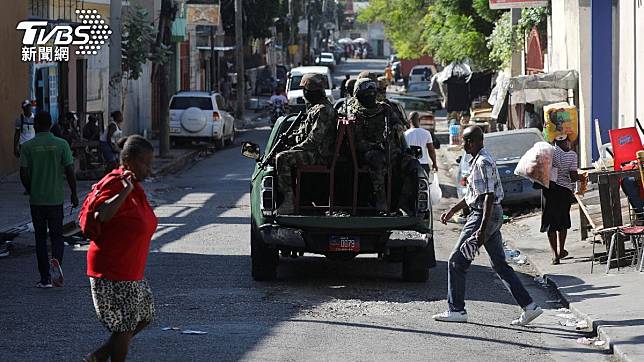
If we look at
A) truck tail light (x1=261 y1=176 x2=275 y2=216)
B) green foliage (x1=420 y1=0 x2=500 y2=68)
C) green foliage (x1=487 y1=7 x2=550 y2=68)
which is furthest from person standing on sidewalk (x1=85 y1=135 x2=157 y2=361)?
green foliage (x1=420 y1=0 x2=500 y2=68)

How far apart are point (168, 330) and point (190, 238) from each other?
7358 millimetres

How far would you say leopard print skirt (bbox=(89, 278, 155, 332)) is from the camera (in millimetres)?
7852

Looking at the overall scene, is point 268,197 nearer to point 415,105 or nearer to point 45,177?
point 45,177

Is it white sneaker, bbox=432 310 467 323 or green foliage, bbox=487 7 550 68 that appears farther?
green foliage, bbox=487 7 550 68

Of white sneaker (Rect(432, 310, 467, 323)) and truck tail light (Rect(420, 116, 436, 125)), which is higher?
truck tail light (Rect(420, 116, 436, 125))

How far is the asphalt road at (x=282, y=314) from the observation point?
32.4 feet

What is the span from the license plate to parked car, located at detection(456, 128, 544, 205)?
7.69 m

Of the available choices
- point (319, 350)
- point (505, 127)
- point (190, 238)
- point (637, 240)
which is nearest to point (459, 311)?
point (319, 350)

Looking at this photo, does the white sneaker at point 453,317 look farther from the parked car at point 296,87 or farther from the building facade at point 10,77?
the parked car at point 296,87

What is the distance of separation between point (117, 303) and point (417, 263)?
20.5 ft

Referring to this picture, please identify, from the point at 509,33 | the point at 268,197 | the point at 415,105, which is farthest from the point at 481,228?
the point at 415,105

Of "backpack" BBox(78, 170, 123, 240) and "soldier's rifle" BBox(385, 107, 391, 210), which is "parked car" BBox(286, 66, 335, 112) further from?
"backpack" BBox(78, 170, 123, 240)

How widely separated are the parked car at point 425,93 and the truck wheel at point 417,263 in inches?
1511

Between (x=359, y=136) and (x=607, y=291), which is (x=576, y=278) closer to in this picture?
(x=607, y=291)
